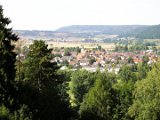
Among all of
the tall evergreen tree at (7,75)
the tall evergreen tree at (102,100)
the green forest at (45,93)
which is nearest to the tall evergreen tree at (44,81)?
the green forest at (45,93)

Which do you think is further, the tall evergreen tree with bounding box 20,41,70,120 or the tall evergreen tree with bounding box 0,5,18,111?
the tall evergreen tree with bounding box 20,41,70,120

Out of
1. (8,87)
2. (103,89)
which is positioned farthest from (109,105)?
(8,87)

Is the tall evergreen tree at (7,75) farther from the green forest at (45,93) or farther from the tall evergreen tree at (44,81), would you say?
the tall evergreen tree at (44,81)

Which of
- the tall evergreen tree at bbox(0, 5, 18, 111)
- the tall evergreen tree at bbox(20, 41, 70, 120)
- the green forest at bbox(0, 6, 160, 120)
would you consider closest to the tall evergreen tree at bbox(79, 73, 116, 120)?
the green forest at bbox(0, 6, 160, 120)

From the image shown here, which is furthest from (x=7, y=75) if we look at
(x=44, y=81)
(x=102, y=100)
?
(x=102, y=100)

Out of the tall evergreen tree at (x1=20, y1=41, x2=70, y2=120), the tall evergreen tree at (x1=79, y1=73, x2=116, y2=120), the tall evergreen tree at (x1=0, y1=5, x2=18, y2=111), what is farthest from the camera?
the tall evergreen tree at (x1=79, y1=73, x2=116, y2=120)

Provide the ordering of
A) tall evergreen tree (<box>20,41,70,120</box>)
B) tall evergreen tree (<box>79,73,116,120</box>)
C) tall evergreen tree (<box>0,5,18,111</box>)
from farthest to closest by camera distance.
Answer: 1. tall evergreen tree (<box>79,73,116,120</box>)
2. tall evergreen tree (<box>20,41,70,120</box>)
3. tall evergreen tree (<box>0,5,18,111</box>)

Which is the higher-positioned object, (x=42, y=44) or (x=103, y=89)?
(x=42, y=44)

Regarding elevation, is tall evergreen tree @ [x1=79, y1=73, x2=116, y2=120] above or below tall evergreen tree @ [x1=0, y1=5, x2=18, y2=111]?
below

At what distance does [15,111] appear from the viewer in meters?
28.3

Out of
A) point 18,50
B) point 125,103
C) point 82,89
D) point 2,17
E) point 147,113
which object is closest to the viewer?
point 2,17

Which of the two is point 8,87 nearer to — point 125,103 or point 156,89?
point 156,89

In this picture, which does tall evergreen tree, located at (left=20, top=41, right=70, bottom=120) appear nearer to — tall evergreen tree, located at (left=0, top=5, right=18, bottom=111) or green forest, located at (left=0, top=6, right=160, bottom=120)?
green forest, located at (left=0, top=6, right=160, bottom=120)

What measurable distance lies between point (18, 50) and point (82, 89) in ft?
122
